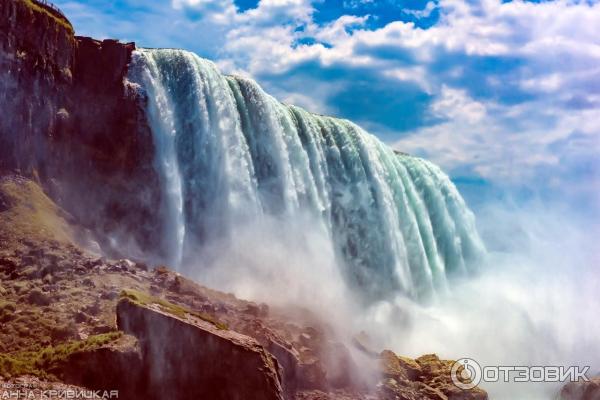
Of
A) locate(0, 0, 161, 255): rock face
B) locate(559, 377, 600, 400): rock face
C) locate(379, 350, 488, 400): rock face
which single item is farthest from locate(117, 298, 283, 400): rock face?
locate(559, 377, 600, 400): rock face

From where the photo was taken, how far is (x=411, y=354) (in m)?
30.7

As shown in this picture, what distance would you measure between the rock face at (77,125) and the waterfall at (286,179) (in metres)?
0.99

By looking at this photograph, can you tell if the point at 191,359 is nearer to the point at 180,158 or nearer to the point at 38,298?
the point at 38,298

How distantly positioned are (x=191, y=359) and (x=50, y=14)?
621 inches

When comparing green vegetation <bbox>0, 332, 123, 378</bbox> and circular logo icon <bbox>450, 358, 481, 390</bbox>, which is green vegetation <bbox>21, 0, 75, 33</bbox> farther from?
circular logo icon <bbox>450, 358, 481, 390</bbox>

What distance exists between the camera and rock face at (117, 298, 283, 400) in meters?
15.8

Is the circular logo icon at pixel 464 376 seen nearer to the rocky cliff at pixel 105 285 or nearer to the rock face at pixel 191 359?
the rocky cliff at pixel 105 285

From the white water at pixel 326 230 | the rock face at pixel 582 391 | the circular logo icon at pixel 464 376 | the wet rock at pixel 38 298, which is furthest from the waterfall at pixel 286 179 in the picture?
the rock face at pixel 582 391

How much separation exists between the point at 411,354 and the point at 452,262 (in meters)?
19.7

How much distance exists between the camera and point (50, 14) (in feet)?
81.5

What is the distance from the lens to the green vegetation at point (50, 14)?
23925 millimetres

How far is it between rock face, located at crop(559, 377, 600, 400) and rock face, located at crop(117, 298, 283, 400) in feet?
47.8

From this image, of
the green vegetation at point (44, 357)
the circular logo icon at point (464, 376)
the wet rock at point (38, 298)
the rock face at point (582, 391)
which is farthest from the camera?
the rock face at point (582, 391)

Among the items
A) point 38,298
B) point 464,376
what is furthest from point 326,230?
point 38,298
